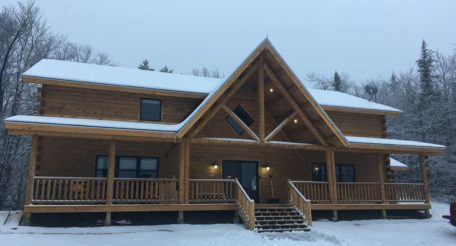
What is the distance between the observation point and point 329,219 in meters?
18.3

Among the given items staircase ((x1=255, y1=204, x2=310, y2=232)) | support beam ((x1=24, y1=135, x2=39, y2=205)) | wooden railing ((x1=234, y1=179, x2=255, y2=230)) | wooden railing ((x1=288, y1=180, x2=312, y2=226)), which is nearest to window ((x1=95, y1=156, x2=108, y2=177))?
support beam ((x1=24, y1=135, x2=39, y2=205))

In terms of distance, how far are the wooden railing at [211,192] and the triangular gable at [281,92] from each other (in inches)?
84.7

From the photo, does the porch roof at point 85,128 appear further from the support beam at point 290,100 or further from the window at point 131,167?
the support beam at point 290,100

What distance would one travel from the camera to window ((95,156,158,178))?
58.1 ft

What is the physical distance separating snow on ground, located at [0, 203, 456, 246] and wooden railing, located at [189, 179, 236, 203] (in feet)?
4.37

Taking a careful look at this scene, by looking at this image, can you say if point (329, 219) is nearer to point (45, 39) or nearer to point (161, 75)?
point (161, 75)

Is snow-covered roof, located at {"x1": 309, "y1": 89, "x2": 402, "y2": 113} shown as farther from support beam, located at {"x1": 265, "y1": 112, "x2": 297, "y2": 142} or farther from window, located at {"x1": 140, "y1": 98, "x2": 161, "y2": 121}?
window, located at {"x1": 140, "y1": 98, "x2": 161, "y2": 121}

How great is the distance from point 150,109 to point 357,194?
10.6 metres

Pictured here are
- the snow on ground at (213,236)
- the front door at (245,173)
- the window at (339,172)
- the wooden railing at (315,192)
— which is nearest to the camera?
the snow on ground at (213,236)

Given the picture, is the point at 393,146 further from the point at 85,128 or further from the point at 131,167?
the point at 85,128

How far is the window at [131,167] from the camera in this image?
17703 mm

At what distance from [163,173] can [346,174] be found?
31.6 ft

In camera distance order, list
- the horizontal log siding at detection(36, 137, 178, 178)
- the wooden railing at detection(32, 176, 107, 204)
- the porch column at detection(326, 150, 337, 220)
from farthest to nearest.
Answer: the porch column at detection(326, 150, 337, 220), the horizontal log siding at detection(36, 137, 178, 178), the wooden railing at detection(32, 176, 107, 204)

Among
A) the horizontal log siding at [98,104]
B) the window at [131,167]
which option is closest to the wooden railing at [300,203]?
the window at [131,167]
